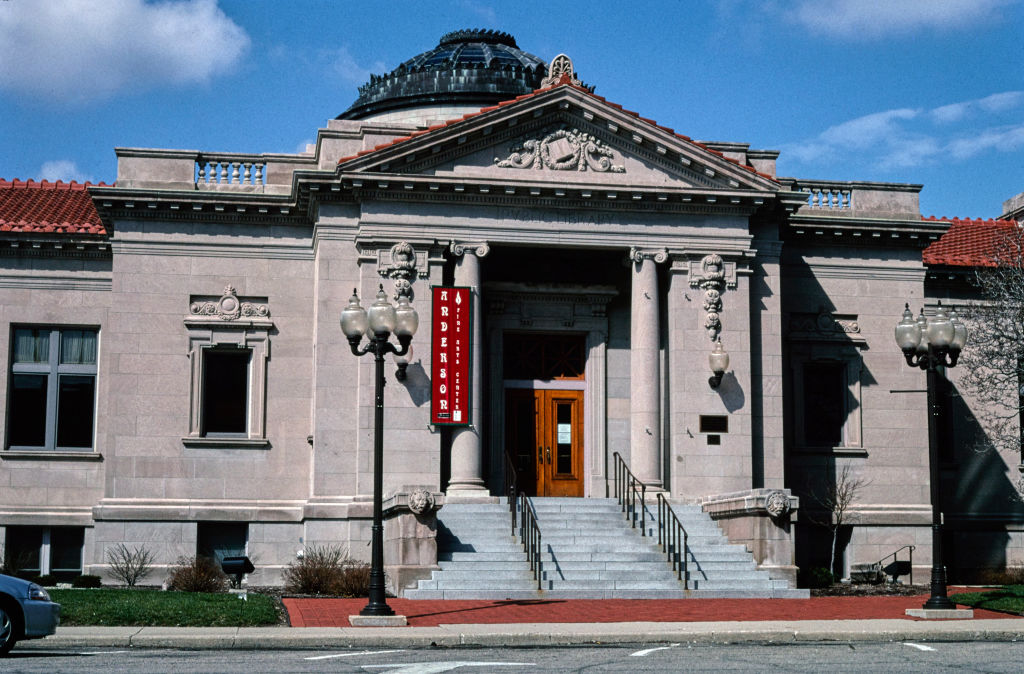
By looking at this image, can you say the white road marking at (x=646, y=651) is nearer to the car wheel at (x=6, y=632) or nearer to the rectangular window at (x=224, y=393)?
the car wheel at (x=6, y=632)

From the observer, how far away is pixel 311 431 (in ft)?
103

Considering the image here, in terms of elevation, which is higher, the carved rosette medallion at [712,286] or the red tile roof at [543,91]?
the red tile roof at [543,91]

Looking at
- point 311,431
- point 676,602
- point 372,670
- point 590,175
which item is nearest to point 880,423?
point 590,175

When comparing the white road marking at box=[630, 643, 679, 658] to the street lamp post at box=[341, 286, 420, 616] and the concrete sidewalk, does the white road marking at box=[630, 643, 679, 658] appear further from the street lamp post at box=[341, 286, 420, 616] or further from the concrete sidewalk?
the street lamp post at box=[341, 286, 420, 616]

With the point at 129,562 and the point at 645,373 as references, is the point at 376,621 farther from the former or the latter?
the point at 645,373

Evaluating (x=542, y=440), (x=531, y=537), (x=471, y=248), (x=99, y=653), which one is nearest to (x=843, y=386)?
(x=542, y=440)

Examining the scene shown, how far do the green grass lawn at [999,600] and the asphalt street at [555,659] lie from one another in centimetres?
478

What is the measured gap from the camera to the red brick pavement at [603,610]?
20.8 meters

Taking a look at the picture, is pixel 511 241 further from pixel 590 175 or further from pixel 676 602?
pixel 676 602

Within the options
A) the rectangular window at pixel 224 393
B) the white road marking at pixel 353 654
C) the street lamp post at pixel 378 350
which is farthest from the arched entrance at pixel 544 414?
the white road marking at pixel 353 654

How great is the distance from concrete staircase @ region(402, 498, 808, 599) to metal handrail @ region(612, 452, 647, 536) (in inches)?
7.6

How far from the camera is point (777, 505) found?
2616cm

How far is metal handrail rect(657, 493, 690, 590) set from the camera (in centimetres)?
2566

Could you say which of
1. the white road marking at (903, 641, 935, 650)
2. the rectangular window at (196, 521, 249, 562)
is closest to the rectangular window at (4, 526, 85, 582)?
the rectangular window at (196, 521, 249, 562)
